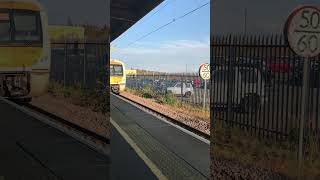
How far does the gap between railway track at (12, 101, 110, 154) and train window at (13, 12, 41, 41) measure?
1.38ft

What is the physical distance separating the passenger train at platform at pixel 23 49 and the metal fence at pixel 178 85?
1.86 metres

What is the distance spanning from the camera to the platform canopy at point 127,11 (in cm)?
397

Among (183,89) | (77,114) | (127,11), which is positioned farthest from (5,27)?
(183,89)

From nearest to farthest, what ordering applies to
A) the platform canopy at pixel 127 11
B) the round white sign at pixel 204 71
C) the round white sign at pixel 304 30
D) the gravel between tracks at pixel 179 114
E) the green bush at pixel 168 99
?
1. the round white sign at pixel 304 30
2. the platform canopy at pixel 127 11
3. the round white sign at pixel 204 71
4. the gravel between tracks at pixel 179 114
5. the green bush at pixel 168 99

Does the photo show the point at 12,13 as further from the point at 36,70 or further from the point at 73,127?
the point at 73,127

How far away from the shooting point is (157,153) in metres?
5.34

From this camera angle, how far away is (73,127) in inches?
117

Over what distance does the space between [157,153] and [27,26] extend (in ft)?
9.37

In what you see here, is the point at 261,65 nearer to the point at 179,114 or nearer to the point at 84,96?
the point at 179,114

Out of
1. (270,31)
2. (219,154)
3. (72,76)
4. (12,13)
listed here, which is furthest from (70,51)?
(219,154)

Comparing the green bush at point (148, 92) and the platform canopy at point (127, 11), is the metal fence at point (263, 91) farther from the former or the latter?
the platform canopy at point (127, 11)

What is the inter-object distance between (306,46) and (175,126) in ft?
5.17

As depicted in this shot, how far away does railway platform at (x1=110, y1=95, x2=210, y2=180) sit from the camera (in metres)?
4.71

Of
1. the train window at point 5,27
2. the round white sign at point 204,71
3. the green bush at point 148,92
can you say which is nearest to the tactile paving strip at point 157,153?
the green bush at point 148,92
